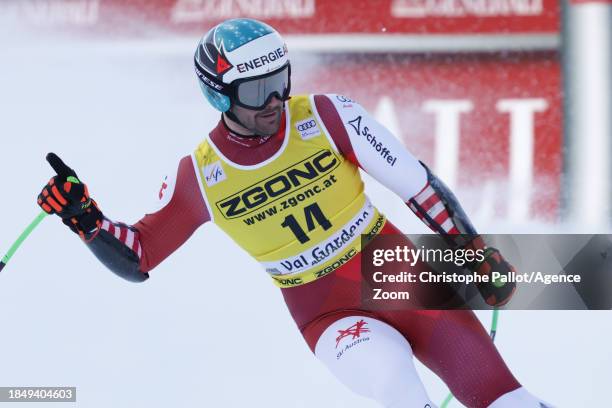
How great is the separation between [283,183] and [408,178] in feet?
1.53

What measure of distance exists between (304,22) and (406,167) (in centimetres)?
346

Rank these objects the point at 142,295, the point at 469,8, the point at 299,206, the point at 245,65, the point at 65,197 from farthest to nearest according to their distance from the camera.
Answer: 1. the point at 469,8
2. the point at 142,295
3. the point at 299,206
4. the point at 245,65
5. the point at 65,197

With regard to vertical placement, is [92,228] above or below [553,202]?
above

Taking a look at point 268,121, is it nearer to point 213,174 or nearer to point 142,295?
point 213,174

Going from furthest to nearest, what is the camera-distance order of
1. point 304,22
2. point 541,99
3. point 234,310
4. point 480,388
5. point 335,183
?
point 304,22
point 541,99
point 234,310
point 335,183
point 480,388

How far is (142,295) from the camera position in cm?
641

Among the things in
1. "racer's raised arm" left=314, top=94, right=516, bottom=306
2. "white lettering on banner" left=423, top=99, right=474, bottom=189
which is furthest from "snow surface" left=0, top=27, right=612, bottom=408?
"racer's raised arm" left=314, top=94, right=516, bottom=306

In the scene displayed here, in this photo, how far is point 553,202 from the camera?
6.56 m

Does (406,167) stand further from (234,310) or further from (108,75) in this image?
(108,75)

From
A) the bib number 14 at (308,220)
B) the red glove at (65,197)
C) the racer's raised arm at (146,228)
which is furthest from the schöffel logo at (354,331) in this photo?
the red glove at (65,197)

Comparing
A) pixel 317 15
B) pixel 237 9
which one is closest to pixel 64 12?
pixel 237 9

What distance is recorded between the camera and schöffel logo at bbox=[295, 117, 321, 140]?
4.08 metres

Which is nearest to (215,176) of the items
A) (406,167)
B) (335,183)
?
(335,183)

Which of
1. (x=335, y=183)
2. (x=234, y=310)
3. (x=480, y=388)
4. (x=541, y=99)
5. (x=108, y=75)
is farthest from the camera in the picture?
(x=108, y=75)
